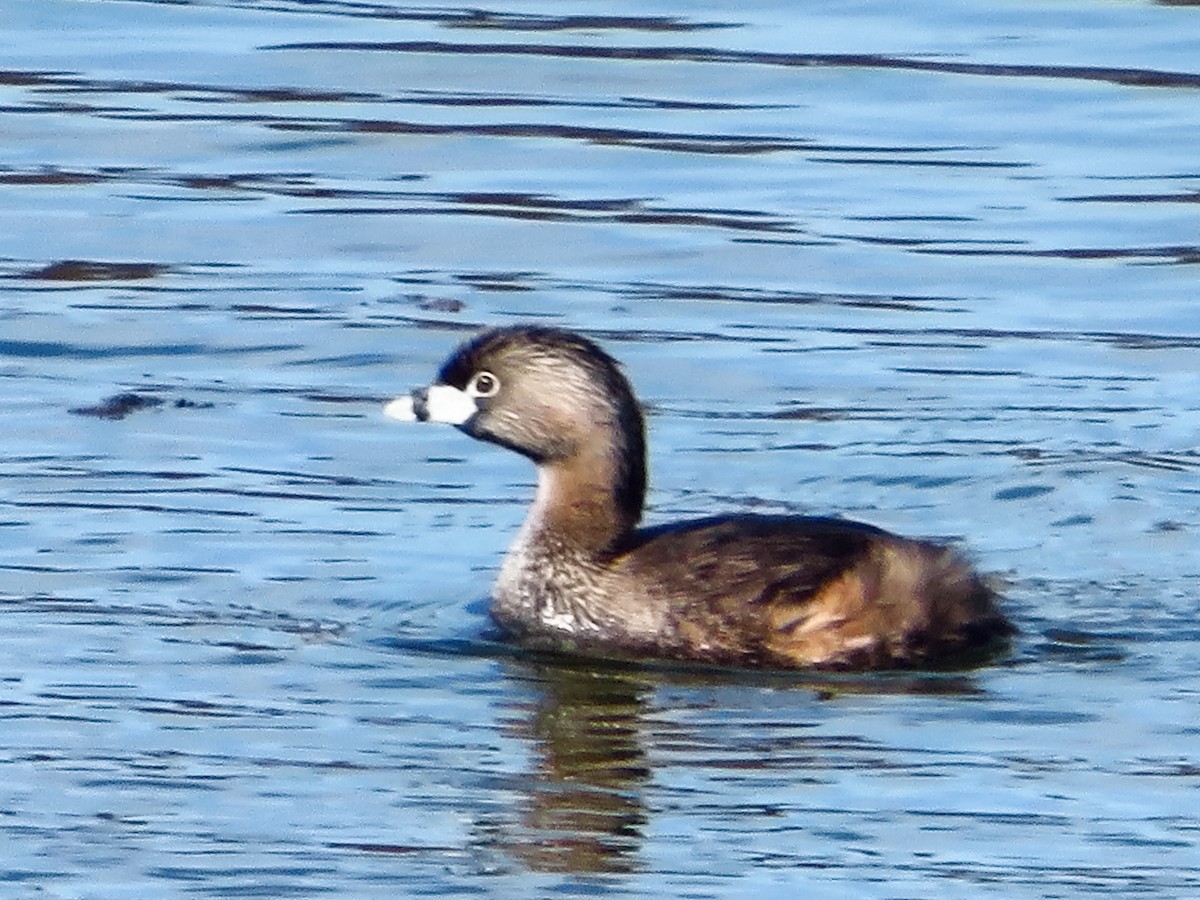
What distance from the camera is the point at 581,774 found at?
27.3ft

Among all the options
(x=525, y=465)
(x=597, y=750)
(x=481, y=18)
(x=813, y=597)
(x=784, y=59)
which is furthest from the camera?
Result: (x=481, y=18)

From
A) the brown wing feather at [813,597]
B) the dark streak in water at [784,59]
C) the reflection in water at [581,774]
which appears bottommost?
the reflection in water at [581,774]

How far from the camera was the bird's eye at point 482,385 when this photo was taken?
395 inches

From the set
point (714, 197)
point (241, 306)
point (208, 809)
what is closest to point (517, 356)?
point (208, 809)

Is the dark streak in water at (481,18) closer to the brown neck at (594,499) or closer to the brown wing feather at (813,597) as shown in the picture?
the brown neck at (594,499)

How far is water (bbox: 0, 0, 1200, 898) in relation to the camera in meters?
7.82

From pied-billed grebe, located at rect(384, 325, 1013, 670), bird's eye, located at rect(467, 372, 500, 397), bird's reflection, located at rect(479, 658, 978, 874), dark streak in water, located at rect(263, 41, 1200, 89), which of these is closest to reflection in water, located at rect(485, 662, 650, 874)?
bird's reflection, located at rect(479, 658, 978, 874)

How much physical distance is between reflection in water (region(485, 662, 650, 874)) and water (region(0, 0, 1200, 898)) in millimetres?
19

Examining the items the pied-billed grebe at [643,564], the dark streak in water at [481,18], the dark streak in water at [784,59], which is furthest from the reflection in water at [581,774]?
the dark streak in water at [481,18]

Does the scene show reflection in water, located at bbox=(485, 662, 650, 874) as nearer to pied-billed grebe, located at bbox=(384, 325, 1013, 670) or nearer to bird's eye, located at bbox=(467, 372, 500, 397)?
pied-billed grebe, located at bbox=(384, 325, 1013, 670)

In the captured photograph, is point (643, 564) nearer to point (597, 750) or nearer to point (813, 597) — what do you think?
point (813, 597)

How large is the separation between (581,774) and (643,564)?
1.35 m

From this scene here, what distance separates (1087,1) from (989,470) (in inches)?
329

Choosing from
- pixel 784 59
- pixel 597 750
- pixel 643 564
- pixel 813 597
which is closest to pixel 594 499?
pixel 643 564
